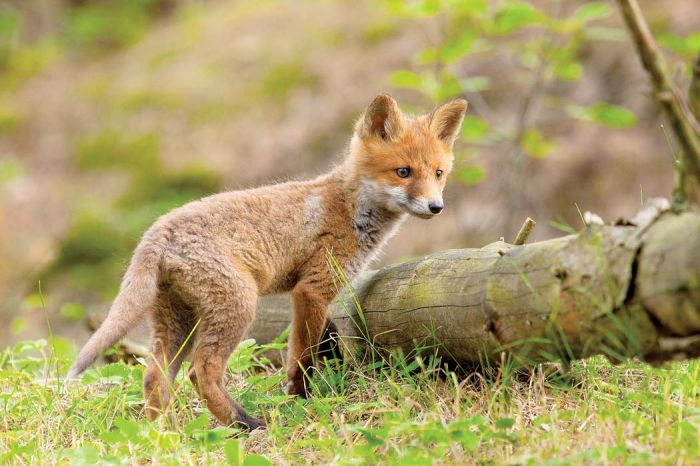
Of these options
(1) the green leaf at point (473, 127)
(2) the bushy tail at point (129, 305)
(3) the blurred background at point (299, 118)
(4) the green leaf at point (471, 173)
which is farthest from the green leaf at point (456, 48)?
(2) the bushy tail at point (129, 305)

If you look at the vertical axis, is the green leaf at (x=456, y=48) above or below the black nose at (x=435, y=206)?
above

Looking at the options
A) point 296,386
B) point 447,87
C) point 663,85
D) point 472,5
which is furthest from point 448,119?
point 663,85

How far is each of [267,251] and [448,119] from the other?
65.6 inches

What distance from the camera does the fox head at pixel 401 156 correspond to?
4.68 metres

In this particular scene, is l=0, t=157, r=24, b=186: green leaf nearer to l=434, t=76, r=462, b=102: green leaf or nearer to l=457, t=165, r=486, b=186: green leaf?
l=434, t=76, r=462, b=102: green leaf

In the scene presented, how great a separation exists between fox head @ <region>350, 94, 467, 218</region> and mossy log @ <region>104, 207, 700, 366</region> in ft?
2.39

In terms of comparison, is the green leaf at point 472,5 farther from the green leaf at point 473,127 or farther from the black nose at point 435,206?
the black nose at point 435,206

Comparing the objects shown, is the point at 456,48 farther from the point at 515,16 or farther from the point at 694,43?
the point at 694,43

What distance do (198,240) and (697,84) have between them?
2473mm

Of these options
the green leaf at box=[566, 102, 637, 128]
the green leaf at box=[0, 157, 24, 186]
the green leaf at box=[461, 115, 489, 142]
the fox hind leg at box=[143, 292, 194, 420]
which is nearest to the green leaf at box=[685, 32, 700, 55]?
the green leaf at box=[566, 102, 637, 128]

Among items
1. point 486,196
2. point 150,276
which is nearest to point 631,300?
point 150,276

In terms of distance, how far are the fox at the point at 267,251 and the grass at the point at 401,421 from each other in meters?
0.26

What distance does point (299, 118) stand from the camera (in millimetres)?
10906

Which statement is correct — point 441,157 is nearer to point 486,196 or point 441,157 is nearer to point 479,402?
point 479,402
